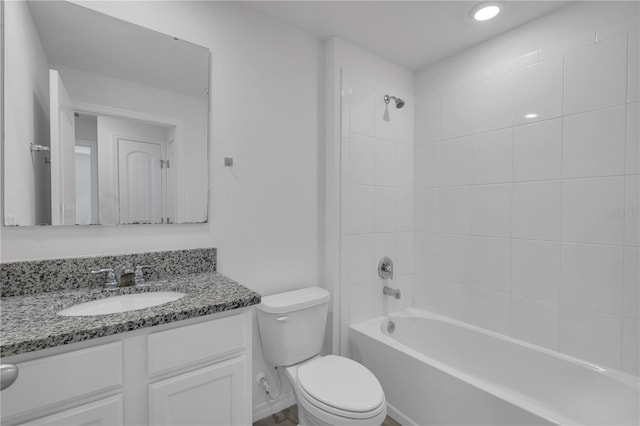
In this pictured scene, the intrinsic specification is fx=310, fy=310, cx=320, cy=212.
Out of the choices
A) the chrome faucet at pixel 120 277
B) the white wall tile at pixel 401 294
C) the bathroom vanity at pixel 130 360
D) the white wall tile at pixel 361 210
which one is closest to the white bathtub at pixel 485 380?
the white wall tile at pixel 401 294

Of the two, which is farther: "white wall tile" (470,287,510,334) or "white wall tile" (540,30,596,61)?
"white wall tile" (470,287,510,334)

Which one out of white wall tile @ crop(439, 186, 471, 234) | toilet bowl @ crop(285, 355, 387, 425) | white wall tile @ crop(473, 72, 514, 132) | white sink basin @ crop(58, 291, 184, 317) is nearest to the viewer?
white sink basin @ crop(58, 291, 184, 317)

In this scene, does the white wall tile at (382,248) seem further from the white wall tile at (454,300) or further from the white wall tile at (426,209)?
the white wall tile at (454,300)

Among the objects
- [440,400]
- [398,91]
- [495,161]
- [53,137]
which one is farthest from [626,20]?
[53,137]

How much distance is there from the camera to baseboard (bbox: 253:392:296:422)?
1799 mm

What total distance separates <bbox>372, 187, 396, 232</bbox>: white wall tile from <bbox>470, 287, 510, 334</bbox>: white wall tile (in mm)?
715

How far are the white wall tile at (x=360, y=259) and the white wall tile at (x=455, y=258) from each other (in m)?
0.55

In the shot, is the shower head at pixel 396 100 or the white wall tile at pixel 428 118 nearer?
the shower head at pixel 396 100

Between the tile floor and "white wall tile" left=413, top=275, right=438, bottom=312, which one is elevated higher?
"white wall tile" left=413, top=275, right=438, bottom=312

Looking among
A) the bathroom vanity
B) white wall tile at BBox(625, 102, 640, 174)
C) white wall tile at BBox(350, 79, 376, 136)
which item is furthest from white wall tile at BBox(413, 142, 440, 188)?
the bathroom vanity

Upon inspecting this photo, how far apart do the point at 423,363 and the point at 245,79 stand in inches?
72.3

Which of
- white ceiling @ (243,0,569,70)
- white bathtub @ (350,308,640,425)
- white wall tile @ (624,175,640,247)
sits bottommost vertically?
white bathtub @ (350,308,640,425)

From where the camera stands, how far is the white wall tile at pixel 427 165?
2338 mm

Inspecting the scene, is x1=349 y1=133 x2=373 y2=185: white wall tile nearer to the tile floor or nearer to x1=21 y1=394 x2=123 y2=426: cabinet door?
the tile floor
